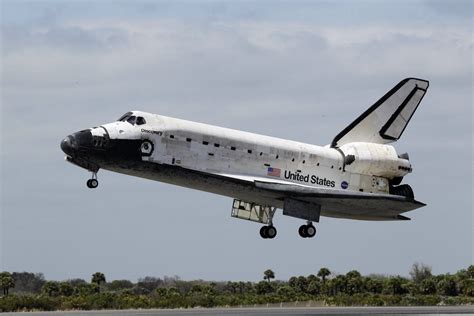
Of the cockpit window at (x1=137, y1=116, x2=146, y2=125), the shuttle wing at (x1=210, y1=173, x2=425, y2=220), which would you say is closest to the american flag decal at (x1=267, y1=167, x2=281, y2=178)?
the shuttle wing at (x1=210, y1=173, x2=425, y2=220)

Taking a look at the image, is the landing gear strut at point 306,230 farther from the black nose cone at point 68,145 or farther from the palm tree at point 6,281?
the palm tree at point 6,281

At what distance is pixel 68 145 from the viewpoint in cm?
3712

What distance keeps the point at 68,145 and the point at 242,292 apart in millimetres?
32465

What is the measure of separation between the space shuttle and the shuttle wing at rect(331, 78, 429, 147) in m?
0.04

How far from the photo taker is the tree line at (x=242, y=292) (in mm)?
49188

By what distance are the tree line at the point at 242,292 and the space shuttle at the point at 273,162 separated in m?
9.65

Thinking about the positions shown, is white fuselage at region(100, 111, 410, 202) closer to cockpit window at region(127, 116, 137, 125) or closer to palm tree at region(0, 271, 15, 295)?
cockpit window at region(127, 116, 137, 125)

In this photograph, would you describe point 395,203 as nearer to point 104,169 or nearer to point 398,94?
point 398,94

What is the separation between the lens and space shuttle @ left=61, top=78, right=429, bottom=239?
124 ft

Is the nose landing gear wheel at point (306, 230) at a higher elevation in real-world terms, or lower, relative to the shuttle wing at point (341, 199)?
lower

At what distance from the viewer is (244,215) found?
42312 mm

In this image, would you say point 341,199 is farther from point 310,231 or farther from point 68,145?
point 68,145

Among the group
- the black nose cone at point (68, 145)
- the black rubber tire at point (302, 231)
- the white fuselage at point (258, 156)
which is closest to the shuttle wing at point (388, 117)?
the white fuselage at point (258, 156)

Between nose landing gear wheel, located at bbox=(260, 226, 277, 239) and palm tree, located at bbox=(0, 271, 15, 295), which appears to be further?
palm tree, located at bbox=(0, 271, 15, 295)
